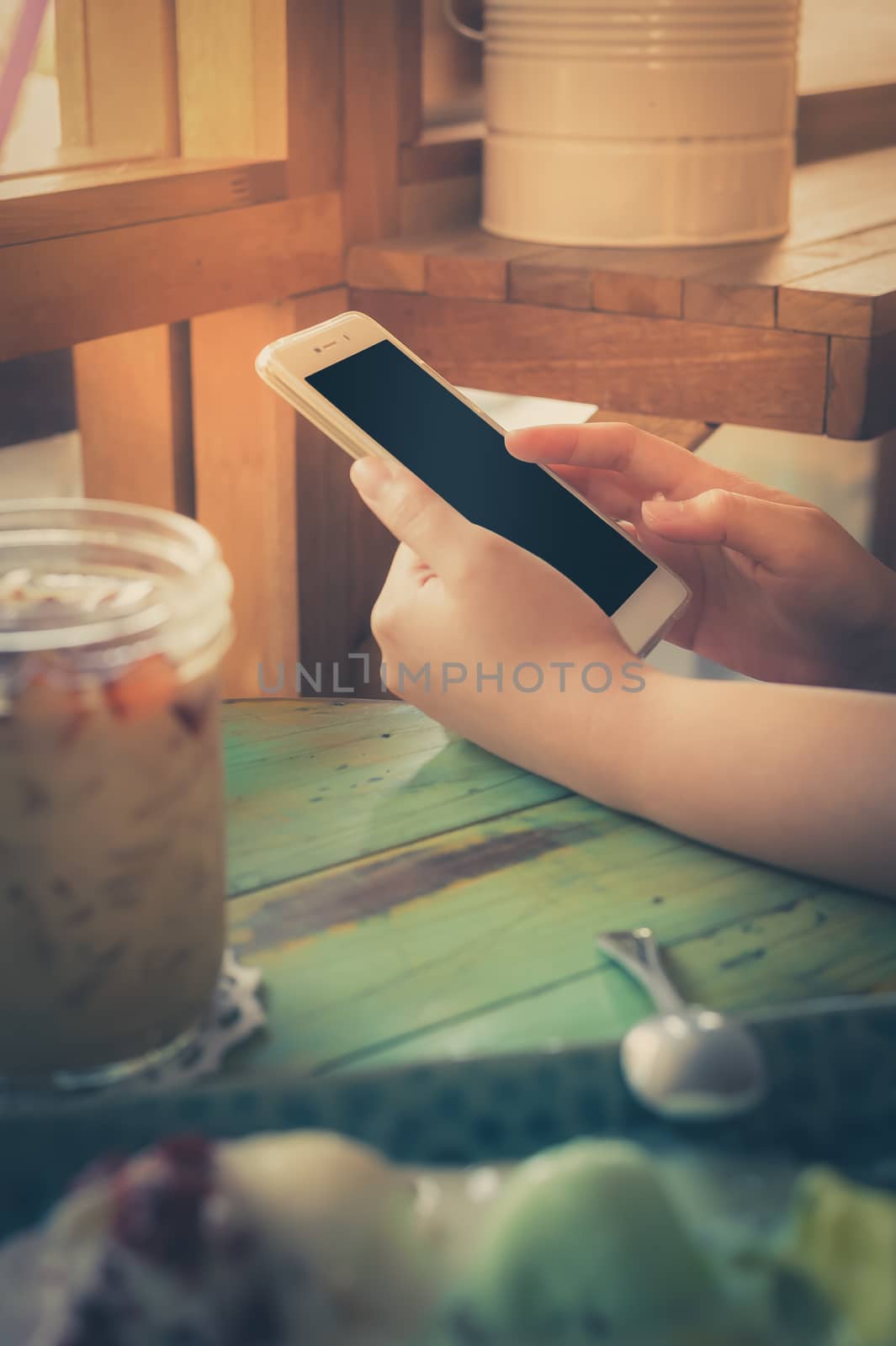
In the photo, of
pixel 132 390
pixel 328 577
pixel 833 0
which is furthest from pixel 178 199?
pixel 833 0

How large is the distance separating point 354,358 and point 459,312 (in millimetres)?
612

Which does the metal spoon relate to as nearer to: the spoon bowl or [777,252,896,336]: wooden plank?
the spoon bowl

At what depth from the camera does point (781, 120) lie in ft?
4.66

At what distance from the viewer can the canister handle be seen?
151 centimetres

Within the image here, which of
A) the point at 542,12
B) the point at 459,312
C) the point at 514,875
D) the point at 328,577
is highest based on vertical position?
the point at 542,12

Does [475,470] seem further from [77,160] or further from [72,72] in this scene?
[72,72]

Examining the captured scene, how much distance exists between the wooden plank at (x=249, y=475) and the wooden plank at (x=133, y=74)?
0.60 feet

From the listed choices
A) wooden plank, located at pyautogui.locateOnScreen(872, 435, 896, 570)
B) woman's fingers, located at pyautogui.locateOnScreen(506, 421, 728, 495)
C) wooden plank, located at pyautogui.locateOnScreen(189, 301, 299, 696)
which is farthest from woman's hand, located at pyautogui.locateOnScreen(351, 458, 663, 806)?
wooden plank, located at pyautogui.locateOnScreen(872, 435, 896, 570)

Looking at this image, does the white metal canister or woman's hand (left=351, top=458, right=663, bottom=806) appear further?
the white metal canister

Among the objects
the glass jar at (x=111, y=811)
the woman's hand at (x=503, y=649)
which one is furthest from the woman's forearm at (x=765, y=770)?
the glass jar at (x=111, y=811)

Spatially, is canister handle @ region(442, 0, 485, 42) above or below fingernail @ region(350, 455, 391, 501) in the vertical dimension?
above

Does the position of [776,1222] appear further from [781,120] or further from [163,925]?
[781,120]

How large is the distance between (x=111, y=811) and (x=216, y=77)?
43.1 inches

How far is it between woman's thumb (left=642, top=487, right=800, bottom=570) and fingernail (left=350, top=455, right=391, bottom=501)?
0.52 ft
